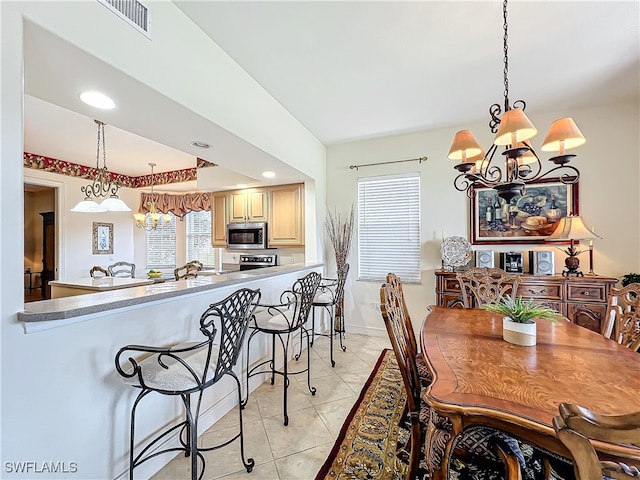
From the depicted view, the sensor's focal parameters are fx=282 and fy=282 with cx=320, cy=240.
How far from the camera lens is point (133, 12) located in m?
1.50

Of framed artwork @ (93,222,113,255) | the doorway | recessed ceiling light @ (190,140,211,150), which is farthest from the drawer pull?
the doorway

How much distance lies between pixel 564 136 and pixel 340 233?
287cm

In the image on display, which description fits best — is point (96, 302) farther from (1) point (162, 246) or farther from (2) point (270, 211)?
(1) point (162, 246)

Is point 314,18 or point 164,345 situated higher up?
point 314,18

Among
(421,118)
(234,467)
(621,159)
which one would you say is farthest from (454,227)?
(234,467)

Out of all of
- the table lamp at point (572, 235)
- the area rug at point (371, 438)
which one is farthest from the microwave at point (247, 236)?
the table lamp at point (572, 235)

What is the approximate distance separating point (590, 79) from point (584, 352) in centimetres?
263

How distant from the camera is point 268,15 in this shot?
1872 millimetres

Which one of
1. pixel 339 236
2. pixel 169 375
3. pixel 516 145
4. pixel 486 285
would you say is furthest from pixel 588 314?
pixel 169 375

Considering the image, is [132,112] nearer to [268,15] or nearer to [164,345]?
[268,15]

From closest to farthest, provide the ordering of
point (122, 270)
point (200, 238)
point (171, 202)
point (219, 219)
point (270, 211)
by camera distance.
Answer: point (270, 211)
point (219, 219)
point (122, 270)
point (171, 202)
point (200, 238)

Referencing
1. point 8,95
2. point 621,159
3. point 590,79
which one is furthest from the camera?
point 621,159

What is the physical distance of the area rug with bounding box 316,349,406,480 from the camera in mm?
Answer: 1638

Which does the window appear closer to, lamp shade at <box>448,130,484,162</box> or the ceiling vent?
lamp shade at <box>448,130,484,162</box>
